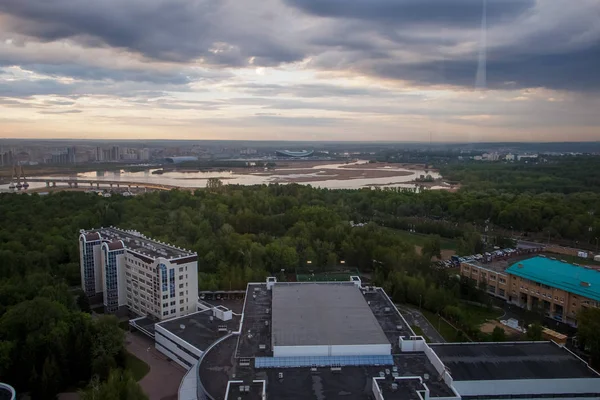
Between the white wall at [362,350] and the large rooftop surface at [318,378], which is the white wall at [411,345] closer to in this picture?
the large rooftop surface at [318,378]

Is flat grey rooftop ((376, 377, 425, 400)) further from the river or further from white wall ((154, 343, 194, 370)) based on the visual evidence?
the river

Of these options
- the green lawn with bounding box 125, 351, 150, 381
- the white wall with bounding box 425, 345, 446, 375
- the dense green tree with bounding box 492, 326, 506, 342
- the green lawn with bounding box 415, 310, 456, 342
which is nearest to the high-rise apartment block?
the green lawn with bounding box 125, 351, 150, 381

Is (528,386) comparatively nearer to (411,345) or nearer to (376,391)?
(411,345)

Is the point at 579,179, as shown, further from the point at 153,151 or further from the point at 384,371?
the point at 153,151

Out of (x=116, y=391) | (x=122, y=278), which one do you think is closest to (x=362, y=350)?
(x=116, y=391)

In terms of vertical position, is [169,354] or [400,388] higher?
[400,388]

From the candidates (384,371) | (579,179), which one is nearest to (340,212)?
(384,371)

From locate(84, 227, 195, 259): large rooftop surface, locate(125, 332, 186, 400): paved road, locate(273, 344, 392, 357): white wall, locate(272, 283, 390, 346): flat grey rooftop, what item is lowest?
locate(125, 332, 186, 400): paved road
